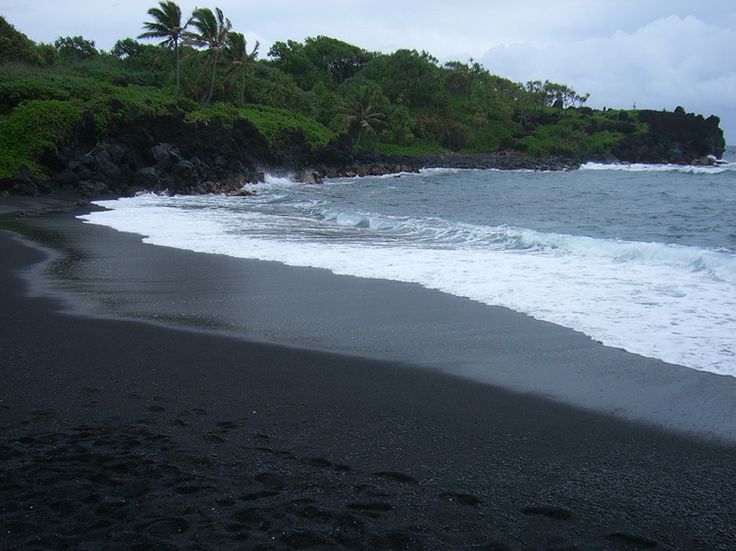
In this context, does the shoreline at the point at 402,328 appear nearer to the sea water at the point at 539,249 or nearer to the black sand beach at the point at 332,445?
the black sand beach at the point at 332,445

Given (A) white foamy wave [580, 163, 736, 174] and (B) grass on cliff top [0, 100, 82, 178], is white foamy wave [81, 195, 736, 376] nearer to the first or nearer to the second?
(B) grass on cliff top [0, 100, 82, 178]

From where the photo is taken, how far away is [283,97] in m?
56.6

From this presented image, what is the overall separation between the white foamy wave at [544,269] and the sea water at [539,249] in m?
0.02

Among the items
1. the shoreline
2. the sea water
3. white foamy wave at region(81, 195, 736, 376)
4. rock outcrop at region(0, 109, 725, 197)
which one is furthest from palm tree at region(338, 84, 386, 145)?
the shoreline

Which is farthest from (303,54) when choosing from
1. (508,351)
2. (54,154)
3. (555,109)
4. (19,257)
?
(508,351)

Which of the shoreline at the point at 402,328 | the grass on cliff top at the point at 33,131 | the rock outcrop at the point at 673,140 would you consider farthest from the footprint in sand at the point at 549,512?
the rock outcrop at the point at 673,140

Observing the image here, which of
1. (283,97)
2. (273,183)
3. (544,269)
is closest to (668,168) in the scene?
(283,97)

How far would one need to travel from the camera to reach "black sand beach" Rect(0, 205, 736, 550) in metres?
2.58

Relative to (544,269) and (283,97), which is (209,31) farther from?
(544,269)

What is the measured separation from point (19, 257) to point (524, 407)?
365 inches

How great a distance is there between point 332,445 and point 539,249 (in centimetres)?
925

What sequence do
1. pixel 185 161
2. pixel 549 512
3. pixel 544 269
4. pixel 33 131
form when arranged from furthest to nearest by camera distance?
1. pixel 185 161
2. pixel 33 131
3. pixel 544 269
4. pixel 549 512

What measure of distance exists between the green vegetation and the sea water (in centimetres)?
1017

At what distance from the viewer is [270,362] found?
5.03 metres
